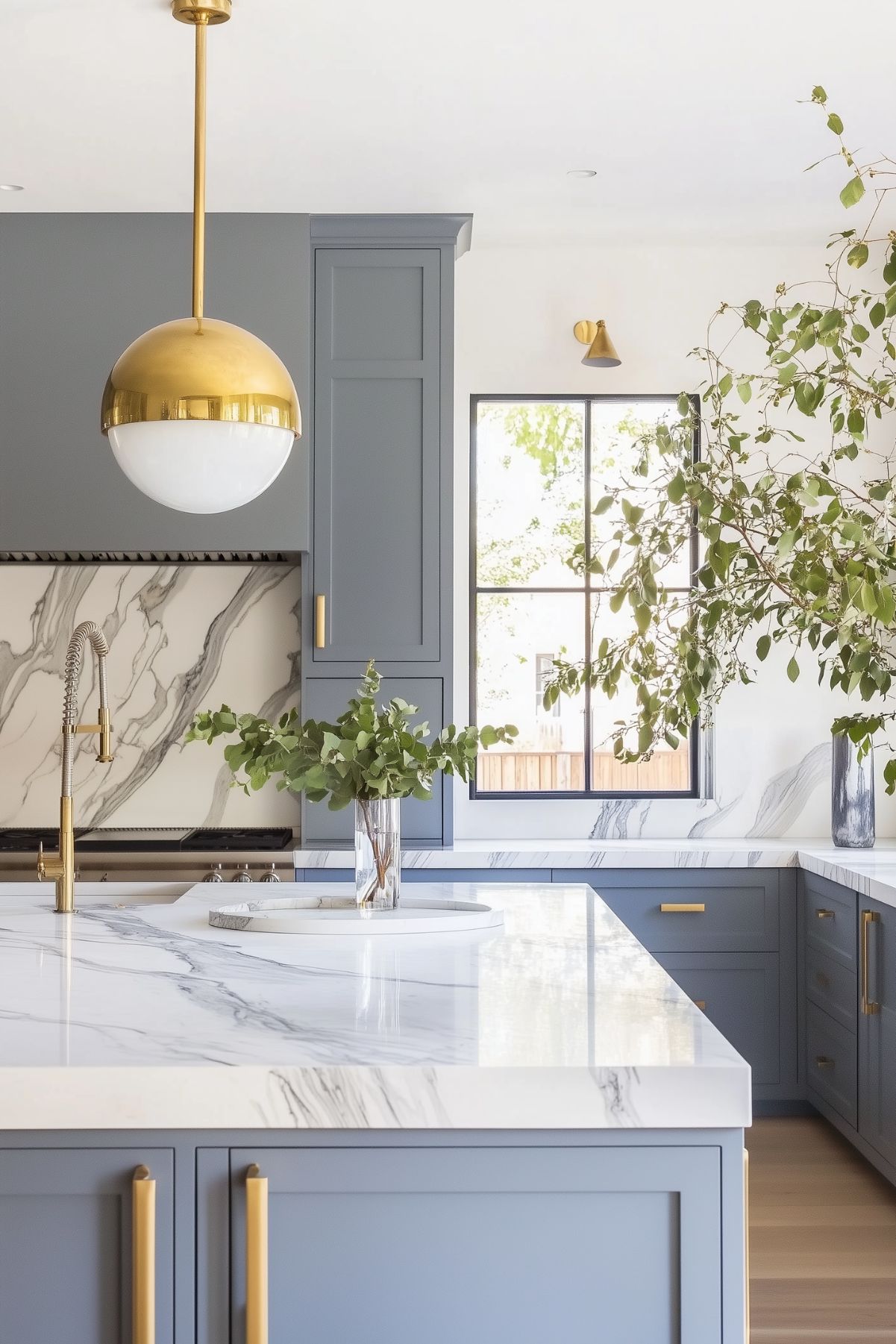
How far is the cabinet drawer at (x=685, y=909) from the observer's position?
3.89 metres

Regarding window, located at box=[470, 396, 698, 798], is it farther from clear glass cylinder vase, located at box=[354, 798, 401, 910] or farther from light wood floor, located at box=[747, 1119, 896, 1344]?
clear glass cylinder vase, located at box=[354, 798, 401, 910]

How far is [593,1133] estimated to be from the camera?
132cm

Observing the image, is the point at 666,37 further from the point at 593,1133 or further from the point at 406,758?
the point at 593,1133

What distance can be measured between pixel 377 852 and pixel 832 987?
6.81ft

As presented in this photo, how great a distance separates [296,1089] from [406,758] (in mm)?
847

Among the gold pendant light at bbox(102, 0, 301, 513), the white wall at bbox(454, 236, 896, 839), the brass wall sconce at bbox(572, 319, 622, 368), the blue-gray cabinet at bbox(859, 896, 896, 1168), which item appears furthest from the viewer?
the white wall at bbox(454, 236, 896, 839)

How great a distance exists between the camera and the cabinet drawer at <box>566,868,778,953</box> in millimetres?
3889

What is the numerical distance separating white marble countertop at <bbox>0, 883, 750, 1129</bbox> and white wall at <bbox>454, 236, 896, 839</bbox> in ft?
8.86

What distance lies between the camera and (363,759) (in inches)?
81.3

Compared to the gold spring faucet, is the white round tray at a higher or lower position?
lower

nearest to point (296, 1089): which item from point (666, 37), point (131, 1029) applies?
point (131, 1029)

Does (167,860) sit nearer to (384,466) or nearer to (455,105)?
(384,466)

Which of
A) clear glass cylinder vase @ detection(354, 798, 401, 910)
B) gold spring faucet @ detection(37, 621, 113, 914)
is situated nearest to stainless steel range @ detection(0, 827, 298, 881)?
gold spring faucet @ detection(37, 621, 113, 914)

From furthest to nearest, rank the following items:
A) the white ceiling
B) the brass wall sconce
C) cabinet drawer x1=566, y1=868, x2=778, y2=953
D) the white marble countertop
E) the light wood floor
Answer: the brass wall sconce, cabinet drawer x1=566, y1=868, x2=778, y2=953, the white ceiling, the light wood floor, the white marble countertop
